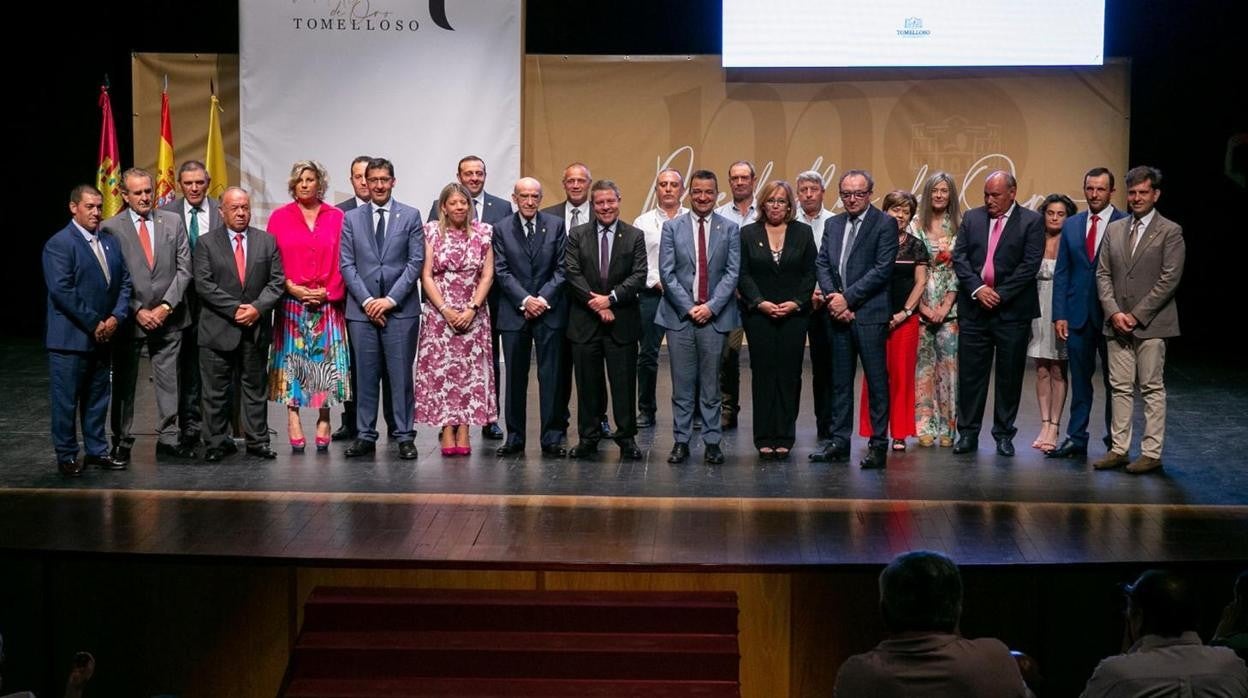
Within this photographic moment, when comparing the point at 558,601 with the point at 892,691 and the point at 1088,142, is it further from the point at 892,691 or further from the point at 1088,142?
the point at 1088,142

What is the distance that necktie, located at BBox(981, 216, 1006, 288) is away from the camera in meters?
6.71

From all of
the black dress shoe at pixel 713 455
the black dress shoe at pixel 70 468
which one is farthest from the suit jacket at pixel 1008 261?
the black dress shoe at pixel 70 468

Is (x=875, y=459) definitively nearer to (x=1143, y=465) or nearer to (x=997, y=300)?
(x=997, y=300)

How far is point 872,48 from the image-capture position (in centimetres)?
1005

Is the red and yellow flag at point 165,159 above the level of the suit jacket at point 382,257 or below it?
above

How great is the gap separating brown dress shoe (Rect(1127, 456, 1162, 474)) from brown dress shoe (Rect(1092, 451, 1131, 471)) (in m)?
0.06

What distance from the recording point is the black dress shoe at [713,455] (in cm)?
645

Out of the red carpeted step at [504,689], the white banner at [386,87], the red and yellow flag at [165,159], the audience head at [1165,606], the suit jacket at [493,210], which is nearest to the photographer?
the audience head at [1165,606]

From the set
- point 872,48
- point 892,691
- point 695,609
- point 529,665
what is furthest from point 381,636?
point 872,48

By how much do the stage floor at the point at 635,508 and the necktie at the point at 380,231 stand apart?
3.19 feet

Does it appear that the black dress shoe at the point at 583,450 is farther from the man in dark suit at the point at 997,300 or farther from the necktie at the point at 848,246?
the man in dark suit at the point at 997,300

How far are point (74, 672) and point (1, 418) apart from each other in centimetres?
456

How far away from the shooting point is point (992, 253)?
22.0 ft

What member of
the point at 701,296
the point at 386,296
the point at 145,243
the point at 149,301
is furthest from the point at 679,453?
the point at 145,243
